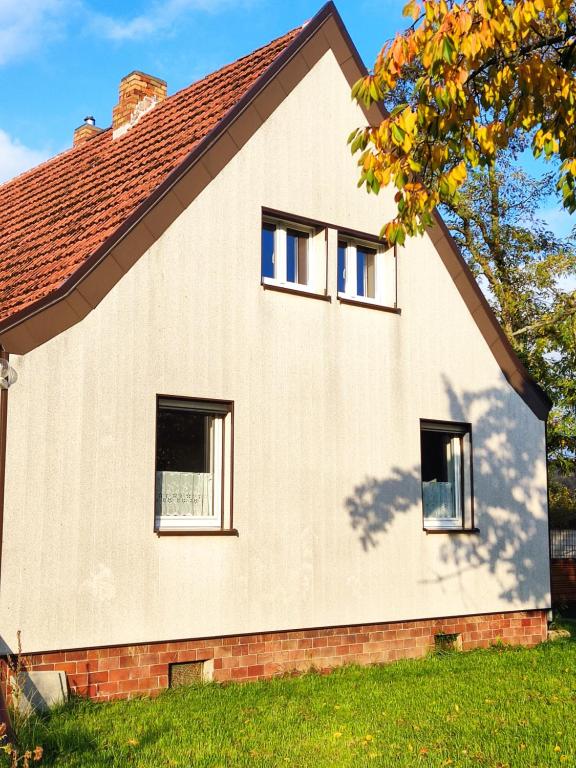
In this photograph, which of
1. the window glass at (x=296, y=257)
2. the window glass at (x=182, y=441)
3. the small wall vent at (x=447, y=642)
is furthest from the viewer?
the small wall vent at (x=447, y=642)

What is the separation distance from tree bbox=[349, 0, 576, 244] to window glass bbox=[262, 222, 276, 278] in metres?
3.99

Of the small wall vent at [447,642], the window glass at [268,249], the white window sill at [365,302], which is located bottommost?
the small wall vent at [447,642]

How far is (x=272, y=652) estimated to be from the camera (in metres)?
11.3

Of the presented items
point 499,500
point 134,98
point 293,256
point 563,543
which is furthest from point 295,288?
point 563,543

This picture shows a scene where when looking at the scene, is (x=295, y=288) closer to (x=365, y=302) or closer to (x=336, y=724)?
(x=365, y=302)

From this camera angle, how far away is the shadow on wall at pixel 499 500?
13.6m

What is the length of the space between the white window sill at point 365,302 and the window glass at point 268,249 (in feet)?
3.52

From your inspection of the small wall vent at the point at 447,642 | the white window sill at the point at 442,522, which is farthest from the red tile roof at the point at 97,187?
the small wall vent at the point at 447,642

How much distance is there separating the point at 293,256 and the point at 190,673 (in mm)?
5364

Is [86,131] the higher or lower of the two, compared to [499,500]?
higher

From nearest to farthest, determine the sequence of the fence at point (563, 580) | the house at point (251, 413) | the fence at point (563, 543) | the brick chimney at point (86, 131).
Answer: the house at point (251, 413), the brick chimney at point (86, 131), the fence at point (563, 580), the fence at point (563, 543)

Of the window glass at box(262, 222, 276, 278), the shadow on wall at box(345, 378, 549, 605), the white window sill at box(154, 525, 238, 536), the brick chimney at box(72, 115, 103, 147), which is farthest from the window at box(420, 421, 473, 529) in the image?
the brick chimney at box(72, 115, 103, 147)

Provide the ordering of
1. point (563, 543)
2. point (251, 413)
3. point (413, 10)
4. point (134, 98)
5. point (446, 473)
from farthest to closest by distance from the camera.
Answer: point (563, 543)
point (134, 98)
point (446, 473)
point (251, 413)
point (413, 10)

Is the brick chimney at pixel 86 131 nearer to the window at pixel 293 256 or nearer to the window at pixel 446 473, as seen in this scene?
the window at pixel 293 256
